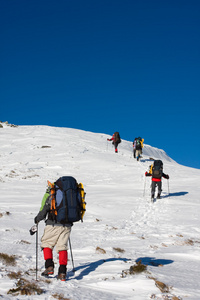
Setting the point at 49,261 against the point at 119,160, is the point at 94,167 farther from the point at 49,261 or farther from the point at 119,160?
the point at 49,261

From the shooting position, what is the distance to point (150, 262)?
6086mm

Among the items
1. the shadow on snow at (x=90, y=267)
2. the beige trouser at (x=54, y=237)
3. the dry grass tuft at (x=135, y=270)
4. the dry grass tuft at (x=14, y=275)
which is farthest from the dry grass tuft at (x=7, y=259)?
the dry grass tuft at (x=135, y=270)

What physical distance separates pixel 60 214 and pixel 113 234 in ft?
14.2

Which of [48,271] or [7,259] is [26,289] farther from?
[7,259]

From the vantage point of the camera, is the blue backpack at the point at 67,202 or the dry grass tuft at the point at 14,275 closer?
the dry grass tuft at the point at 14,275

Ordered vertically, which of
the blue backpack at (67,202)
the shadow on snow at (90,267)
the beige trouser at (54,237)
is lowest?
the shadow on snow at (90,267)

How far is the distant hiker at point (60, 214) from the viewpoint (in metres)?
4.99

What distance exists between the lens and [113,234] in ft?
29.2

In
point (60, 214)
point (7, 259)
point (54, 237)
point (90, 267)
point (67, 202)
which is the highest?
point (67, 202)

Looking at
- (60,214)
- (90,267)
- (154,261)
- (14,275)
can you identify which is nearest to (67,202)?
(60,214)

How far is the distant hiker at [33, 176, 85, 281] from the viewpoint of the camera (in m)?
4.99

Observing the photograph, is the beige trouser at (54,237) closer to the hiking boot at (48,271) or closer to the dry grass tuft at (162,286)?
the hiking boot at (48,271)

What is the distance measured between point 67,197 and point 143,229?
18.3ft

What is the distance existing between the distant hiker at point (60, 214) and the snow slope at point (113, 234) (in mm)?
446
